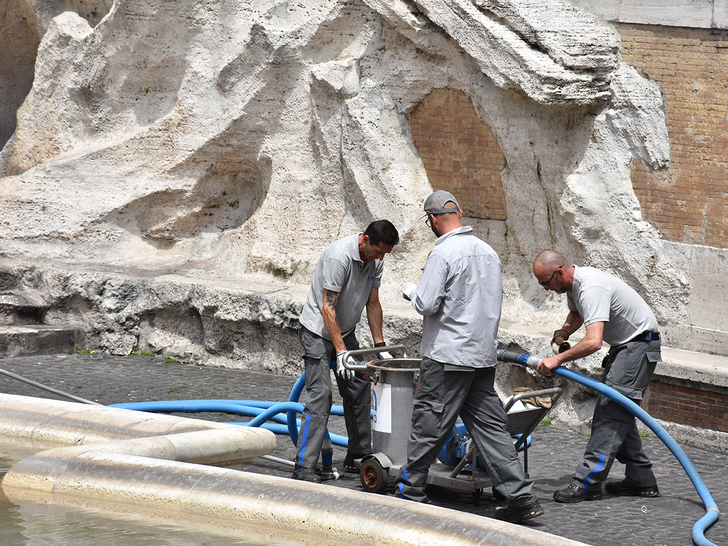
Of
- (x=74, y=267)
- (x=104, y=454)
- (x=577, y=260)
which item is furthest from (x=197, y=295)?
(x=104, y=454)

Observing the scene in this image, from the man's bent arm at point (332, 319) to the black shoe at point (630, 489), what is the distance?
5.95 ft

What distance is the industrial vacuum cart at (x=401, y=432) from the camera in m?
5.03

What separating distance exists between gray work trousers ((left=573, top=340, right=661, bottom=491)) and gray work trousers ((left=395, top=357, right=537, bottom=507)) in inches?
26.2

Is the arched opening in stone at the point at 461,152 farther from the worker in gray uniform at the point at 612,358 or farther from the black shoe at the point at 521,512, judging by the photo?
the black shoe at the point at 521,512

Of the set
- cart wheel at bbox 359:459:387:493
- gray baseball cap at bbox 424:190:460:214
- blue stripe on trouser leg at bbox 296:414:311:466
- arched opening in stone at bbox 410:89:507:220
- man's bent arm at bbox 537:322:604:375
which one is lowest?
cart wheel at bbox 359:459:387:493

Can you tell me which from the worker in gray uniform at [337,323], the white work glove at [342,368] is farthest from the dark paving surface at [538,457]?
the white work glove at [342,368]

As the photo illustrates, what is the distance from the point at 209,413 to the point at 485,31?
4.09 m

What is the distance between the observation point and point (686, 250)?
7379 mm

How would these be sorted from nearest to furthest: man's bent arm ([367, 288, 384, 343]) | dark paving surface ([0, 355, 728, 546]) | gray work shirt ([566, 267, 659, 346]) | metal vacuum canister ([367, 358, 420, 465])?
dark paving surface ([0, 355, 728, 546]), gray work shirt ([566, 267, 659, 346]), metal vacuum canister ([367, 358, 420, 465]), man's bent arm ([367, 288, 384, 343])

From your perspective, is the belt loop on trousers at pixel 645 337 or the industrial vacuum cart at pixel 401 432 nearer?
the industrial vacuum cart at pixel 401 432

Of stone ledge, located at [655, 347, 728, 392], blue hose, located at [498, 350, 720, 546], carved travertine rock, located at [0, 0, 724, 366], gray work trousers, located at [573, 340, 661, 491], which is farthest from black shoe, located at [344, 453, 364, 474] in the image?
carved travertine rock, located at [0, 0, 724, 366]

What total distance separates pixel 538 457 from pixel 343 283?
193 cm

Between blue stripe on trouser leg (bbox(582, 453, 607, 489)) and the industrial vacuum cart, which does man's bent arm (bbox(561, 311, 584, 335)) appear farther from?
blue stripe on trouser leg (bbox(582, 453, 607, 489))

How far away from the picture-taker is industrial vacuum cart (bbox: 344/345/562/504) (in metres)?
5.03
